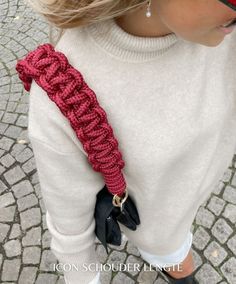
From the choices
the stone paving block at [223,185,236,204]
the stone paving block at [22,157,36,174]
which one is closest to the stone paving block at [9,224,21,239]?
the stone paving block at [22,157,36,174]

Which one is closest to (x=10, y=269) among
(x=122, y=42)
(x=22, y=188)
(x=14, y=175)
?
(x=22, y=188)

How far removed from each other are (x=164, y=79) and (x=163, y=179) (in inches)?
12.1

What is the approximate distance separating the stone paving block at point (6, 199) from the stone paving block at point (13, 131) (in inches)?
18.6

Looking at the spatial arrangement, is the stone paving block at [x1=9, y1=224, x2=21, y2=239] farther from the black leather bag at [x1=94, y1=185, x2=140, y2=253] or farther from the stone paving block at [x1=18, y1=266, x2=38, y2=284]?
the black leather bag at [x1=94, y1=185, x2=140, y2=253]

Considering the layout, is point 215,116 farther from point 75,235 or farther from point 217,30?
point 75,235

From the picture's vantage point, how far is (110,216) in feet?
4.44

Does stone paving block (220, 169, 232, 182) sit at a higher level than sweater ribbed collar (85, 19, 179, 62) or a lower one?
lower

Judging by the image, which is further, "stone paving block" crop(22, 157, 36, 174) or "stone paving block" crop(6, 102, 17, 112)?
"stone paving block" crop(6, 102, 17, 112)

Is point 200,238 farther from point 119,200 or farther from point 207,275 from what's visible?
point 119,200

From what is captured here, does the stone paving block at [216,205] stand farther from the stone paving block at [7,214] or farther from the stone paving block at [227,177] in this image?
the stone paving block at [7,214]

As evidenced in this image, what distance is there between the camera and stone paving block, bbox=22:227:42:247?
101 inches

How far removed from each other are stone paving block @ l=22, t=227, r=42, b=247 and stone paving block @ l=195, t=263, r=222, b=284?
0.92 metres

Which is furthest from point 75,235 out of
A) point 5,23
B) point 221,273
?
point 5,23

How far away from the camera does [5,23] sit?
4.06m
